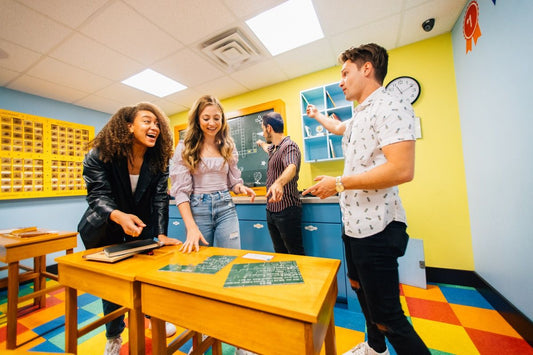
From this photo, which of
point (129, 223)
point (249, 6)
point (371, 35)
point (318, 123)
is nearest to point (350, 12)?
point (371, 35)

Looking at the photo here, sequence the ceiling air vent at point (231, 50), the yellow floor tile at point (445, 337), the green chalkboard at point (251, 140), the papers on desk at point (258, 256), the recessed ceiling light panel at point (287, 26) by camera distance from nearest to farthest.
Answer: the papers on desk at point (258, 256)
the yellow floor tile at point (445, 337)
the recessed ceiling light panel at point (287, 26)
the ceiling air vent at point (231, 50)
the green chalkboard at point (251, 140)

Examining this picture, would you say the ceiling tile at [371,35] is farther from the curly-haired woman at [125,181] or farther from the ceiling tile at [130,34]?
the curly-haired woman at [125,181]

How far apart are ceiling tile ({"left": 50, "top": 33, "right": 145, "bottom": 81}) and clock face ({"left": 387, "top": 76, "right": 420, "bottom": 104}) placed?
3146 millimetres

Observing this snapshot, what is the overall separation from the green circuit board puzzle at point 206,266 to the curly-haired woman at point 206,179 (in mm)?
368

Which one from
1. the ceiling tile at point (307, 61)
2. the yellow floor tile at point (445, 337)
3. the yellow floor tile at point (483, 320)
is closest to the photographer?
the yellow floor tile at point (445, 337)

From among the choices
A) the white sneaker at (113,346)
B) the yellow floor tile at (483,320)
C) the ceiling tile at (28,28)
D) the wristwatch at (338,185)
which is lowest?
the yellow floor tile at (483,320)

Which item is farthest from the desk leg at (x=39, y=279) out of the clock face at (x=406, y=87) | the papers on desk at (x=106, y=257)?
the clock face at (x=406, y=87)

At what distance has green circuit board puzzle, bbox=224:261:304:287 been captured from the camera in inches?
28.3

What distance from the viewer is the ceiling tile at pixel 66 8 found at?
1734 mm

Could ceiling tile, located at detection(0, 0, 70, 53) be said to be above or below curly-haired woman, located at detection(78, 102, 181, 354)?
above

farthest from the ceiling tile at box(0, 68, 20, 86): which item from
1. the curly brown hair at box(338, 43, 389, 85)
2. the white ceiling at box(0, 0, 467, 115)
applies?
the curly brown hair at box(338, 43, 389, 85)

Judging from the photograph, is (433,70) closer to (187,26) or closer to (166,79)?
(187,26)

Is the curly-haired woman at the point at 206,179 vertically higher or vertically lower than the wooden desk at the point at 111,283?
higher

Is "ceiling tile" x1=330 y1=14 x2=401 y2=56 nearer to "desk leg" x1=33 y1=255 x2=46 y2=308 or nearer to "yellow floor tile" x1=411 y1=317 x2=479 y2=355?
"yellow floor tile" x1=411 y1=317 x2=479 y2=355
